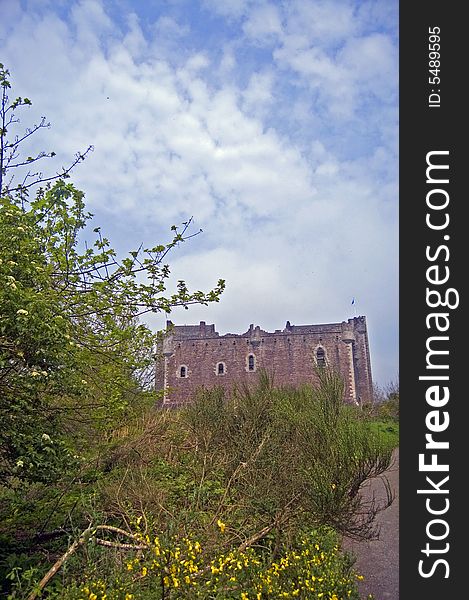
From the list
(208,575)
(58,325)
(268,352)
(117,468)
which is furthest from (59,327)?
(268,352)

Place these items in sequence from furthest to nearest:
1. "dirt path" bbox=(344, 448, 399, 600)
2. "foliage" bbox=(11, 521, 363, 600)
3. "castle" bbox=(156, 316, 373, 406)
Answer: "castle" bbox=(156, 316, 373, 406)
"dirt path" bbox=(344, 448, 399, 600)
"foliage" bbox=(11, 521, 363, 600)

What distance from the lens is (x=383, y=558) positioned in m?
6.66

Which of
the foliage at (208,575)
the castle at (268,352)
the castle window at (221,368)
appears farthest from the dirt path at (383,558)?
the castle window at (221,368)

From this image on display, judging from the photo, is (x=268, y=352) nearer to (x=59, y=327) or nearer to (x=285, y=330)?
(x=285, y=330)

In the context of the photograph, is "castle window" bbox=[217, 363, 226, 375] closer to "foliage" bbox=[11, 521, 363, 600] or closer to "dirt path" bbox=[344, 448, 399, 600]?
"dirt path" bbox=[344, 448, 399, 600]

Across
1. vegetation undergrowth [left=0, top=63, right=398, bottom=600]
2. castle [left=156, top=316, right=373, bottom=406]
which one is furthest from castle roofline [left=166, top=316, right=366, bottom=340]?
vegetation undergrowth [left=0, top=63, right=398, bottom=600]

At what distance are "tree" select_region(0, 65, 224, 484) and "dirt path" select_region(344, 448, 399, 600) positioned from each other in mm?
3214

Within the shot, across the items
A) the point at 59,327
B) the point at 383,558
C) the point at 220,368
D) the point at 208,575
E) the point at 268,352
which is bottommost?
the point at 383,558

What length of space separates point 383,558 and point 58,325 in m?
5.20

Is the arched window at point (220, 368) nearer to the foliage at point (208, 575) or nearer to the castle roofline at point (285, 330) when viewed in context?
the castle roofline at point (285, 330)

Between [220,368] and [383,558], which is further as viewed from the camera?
[220,368]

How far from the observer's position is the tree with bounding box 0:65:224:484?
13.7 feet

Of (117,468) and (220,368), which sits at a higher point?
(220,368)

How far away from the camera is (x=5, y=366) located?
4285mm
